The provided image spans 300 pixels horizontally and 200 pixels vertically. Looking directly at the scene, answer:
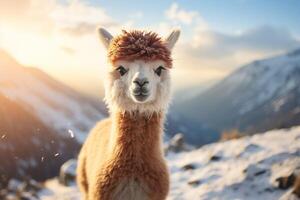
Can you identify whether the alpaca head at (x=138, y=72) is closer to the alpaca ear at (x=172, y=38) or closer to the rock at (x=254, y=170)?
the alpaca ear at (x=172, y=38)

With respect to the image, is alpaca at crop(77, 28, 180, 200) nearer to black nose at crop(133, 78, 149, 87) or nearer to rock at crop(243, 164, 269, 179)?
black nose at crop(133, 78, 149, 87)

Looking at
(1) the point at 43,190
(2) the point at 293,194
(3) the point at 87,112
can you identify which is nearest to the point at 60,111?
(3) the point at 87,112

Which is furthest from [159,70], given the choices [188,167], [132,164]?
[188,167]

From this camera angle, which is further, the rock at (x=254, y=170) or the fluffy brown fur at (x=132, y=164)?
the rock at (x=254, y=170)

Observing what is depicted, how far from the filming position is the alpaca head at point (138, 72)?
5711 mm

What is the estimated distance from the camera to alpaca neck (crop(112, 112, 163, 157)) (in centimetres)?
592

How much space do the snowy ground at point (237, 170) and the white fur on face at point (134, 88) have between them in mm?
4306

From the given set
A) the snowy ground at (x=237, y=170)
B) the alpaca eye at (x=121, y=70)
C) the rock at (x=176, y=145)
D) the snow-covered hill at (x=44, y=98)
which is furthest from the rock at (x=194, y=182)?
the snow-covered hill at (x=44, y=98)

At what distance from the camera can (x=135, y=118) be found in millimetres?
6059

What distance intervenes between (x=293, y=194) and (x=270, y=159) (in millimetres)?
1897

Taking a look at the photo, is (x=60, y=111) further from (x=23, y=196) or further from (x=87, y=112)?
(x=23, y=196)

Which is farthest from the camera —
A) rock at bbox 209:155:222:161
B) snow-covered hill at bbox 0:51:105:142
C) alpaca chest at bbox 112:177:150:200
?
snow-covered hill at bbox 0:51:105:142

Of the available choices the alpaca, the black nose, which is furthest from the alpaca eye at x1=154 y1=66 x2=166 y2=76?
the black nose

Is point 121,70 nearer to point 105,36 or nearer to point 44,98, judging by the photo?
point 105,36
